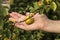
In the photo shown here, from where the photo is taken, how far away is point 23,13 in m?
2.87

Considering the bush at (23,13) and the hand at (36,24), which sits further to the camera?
the bush at (23,13)

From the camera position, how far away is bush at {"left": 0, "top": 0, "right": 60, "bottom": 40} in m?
2.33

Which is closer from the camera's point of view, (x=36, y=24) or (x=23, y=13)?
(x=36, y=24)

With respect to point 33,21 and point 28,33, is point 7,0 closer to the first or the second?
point 28,33

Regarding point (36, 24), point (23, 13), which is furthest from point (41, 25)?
point (23, 13)

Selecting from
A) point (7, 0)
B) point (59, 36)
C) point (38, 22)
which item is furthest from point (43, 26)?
point (7, 0)

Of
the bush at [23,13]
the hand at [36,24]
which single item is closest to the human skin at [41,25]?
the hand at [36,24]

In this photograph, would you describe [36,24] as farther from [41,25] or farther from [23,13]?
[23,13]

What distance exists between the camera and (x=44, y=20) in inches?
83.4

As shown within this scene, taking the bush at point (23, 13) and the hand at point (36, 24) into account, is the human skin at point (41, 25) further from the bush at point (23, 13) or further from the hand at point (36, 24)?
the bush at point (23, 13)

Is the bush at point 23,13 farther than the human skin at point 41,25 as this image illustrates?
Yes

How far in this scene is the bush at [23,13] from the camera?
7.64 feet

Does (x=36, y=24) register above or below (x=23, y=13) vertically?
above

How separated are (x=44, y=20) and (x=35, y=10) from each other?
261 mm
